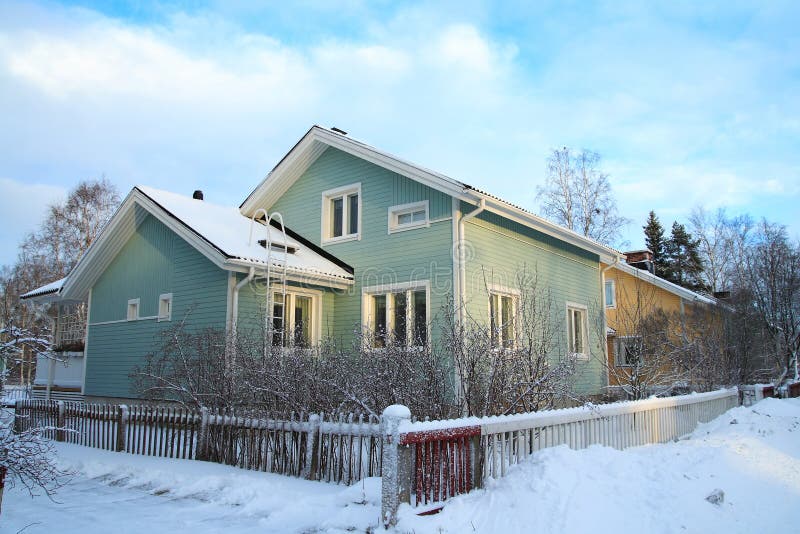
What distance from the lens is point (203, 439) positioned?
8680 millimetres

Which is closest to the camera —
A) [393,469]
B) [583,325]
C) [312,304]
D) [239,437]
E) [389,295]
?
[393,469]

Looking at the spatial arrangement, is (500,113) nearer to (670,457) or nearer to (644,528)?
(670,457)

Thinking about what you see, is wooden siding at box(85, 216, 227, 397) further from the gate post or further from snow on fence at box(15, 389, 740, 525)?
the gate post

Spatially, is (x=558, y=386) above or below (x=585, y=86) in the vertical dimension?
below

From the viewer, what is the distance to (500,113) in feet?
53.1

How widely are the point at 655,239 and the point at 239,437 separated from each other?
48404 mm

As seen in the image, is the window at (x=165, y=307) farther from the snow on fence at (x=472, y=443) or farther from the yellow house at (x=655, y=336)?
the snow on fence at (x=472, y=443)

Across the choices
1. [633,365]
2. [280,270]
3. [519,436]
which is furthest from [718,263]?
[519,436]

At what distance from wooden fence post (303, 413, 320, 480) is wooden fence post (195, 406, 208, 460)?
215 centimetres

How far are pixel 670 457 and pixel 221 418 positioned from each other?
19.3 ft

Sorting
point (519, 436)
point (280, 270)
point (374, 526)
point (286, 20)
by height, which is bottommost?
point (374, 526)

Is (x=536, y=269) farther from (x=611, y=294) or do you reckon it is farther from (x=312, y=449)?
(x=611, y=294)

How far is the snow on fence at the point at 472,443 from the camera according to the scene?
5.39 metres

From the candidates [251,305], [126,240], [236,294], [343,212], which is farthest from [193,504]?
[126,240]
